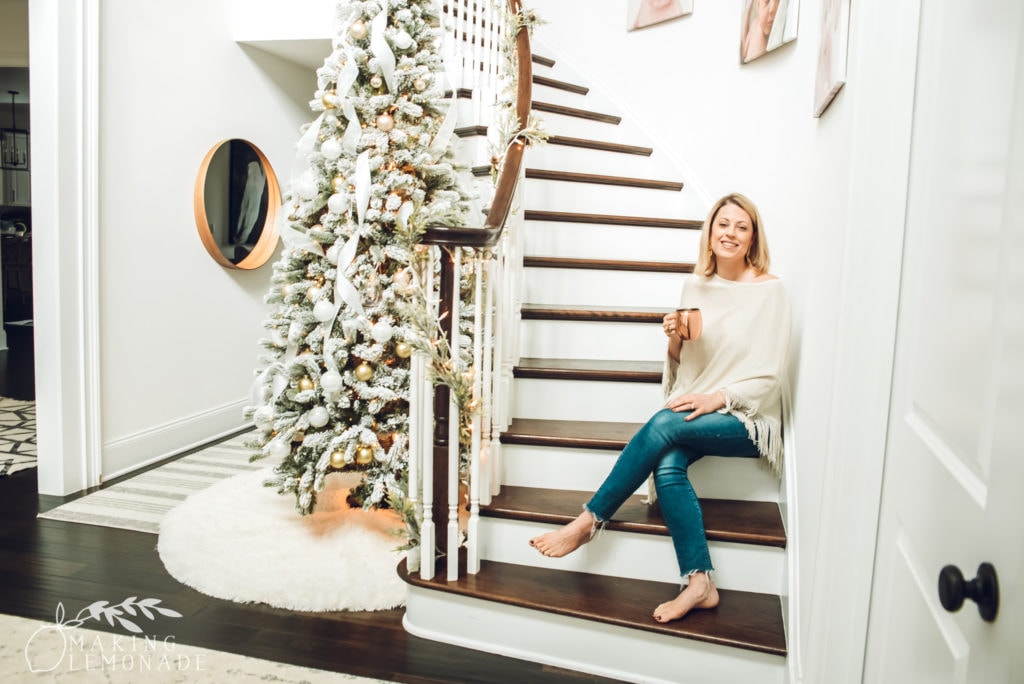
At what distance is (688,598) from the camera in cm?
179

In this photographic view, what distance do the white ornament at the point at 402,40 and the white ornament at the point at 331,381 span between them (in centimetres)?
123

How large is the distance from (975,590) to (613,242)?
8.67ft

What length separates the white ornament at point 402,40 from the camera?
8.17ft

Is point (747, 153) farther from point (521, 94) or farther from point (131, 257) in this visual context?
point (131, 257)

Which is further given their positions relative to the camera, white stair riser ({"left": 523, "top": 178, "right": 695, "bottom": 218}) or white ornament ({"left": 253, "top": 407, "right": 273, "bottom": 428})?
white stair riser ({"left": 523, "top": 178, "right": 695, "bottom": 218})

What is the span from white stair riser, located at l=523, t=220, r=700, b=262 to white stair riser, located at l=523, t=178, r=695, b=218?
21cm

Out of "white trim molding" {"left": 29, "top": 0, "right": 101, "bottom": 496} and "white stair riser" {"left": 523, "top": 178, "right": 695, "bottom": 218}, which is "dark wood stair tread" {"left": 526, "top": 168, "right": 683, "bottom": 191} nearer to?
"white stair riser" {"left": 523, "top": 178, "right": 695, "bottom": 218}

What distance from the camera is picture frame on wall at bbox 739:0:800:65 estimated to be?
255cm

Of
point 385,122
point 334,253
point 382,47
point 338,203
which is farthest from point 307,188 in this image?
point 382,47

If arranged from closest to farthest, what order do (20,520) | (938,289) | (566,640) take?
(938,289) → (566,640) → (20,520)

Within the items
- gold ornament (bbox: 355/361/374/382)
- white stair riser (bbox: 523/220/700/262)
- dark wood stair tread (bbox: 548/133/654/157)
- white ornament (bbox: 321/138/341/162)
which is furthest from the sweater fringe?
dark wood stair tread (bbox: 548/133/654/157)

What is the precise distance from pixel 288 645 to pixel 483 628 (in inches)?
21.3

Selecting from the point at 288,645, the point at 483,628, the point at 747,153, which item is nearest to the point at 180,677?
the point at 288,645

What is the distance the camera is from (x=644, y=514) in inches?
79.9
